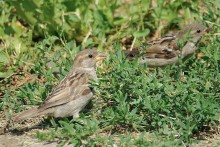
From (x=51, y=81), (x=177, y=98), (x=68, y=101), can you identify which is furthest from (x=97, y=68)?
(x=177, y=98)

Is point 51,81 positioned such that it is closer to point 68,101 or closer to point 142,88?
point 68,101

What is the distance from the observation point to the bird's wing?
23.0 feet

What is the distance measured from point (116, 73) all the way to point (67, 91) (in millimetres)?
601

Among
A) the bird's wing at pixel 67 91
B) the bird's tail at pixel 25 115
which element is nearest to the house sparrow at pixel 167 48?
the bird's wing at pixel 67 91

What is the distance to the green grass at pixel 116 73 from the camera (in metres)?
6.46

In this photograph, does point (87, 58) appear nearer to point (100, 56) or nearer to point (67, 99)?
point (100, 56)

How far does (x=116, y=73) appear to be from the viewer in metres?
6.91

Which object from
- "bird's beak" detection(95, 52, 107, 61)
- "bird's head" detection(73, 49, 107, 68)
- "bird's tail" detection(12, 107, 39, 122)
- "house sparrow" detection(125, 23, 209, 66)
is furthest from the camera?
"house sparrow" detection(125, 23, 209, 66)

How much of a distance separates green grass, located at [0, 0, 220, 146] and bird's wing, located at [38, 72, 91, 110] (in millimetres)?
198

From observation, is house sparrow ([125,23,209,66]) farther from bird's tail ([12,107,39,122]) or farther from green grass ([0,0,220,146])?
bird's tail ([12,107,39,122])

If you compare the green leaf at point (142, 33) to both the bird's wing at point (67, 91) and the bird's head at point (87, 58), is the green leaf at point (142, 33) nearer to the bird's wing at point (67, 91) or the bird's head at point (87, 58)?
the bird's head at point (87, 58)

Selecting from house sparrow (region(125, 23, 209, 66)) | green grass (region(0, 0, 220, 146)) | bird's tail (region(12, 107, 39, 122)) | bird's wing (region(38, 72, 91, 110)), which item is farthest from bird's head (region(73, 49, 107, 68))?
house sparrow (region(125, 23, 209, 66))

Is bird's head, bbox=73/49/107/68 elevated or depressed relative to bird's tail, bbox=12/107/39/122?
elevated

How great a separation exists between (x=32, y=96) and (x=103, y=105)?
77 cm
